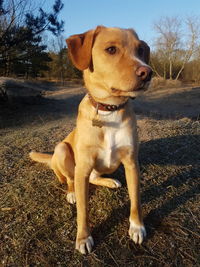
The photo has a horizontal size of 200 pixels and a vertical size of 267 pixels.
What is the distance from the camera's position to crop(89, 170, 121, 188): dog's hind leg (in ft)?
8.64

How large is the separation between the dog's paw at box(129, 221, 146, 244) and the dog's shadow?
10cm

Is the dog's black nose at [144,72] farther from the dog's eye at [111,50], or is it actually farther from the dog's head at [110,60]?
the dog's eye at [111,50]

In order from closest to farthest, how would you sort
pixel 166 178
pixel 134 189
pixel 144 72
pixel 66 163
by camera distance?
pixel 144 72 → pixel 134 189 → pixel 66 163 → pixel 166 178

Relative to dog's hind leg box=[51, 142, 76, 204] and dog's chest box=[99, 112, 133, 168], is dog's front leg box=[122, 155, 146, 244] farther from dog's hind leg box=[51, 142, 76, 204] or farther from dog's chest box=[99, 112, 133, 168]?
dog's hind leg box=[51, 142, 76, 204]

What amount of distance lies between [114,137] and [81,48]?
2.40ft

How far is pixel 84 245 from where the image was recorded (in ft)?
6.53

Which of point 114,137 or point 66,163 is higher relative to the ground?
point 114,137

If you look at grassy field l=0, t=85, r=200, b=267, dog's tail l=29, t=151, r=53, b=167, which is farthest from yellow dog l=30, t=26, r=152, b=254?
dog's tail l=29, t=151, r=53, b=167

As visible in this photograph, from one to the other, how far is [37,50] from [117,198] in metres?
6.04

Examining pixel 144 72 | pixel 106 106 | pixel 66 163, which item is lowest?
pixel 66 163

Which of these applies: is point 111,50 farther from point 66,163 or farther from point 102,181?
point 102,181

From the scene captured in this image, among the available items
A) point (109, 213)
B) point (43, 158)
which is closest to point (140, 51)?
point (109, 213)

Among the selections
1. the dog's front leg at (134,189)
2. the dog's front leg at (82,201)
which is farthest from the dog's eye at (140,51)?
the dog's front leg at (82,201)

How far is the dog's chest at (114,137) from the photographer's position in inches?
82.4
